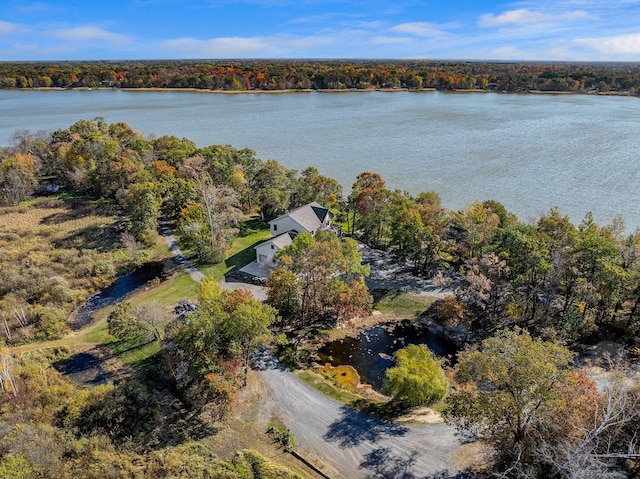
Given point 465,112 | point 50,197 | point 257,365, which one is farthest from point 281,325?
point 465,112

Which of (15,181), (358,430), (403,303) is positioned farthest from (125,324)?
(15,181)

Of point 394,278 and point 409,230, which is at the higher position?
point 409,230

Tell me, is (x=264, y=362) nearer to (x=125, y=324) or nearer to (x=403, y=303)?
(x=125, y=324)

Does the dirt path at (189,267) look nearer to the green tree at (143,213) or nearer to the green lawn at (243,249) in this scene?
the green lawn at (243,249)

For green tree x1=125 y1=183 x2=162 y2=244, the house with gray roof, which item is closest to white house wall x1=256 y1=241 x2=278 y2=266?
the house with gray roof

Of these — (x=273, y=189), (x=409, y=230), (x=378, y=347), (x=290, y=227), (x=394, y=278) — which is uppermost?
(x=273, y=189)

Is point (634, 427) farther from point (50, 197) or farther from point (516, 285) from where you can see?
point (50, 197)

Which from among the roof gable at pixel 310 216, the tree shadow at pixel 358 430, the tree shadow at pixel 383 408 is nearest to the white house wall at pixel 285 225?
the roof gable at pixel 310 216
